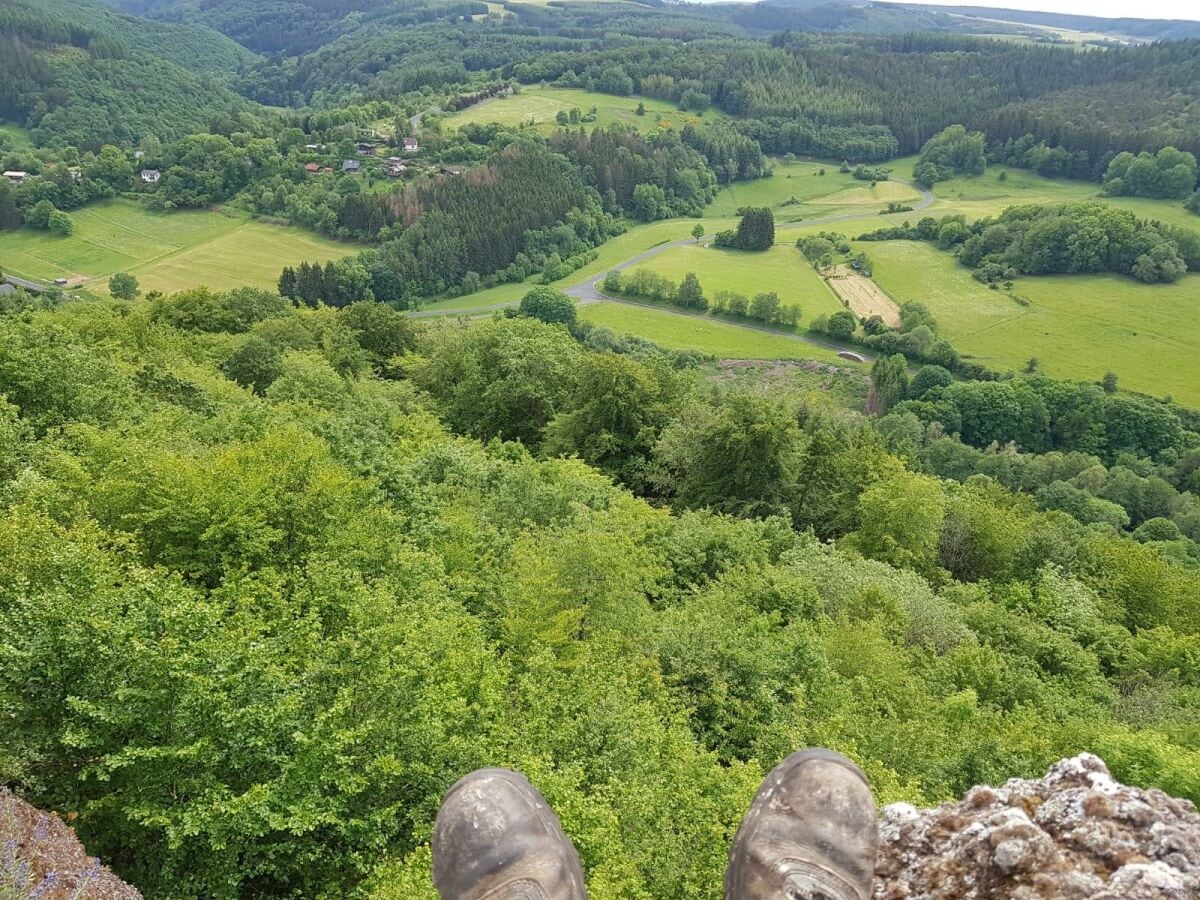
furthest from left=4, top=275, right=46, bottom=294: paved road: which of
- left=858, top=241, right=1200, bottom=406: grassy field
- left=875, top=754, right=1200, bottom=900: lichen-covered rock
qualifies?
left=858, top=241, right=1200, bottom=406: grassy field

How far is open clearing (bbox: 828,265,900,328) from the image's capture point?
132 meters

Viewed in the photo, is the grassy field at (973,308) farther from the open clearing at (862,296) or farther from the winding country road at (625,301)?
the open clearing at (862,296)

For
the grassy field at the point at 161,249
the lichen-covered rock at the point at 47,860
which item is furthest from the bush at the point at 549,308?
the lichen-covered rock at the point at 47,860

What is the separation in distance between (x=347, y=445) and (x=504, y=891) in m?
21.8

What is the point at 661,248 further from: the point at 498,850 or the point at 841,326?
the point at 498,850

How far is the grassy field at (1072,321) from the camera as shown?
11625cm

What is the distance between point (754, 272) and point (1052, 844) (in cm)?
14981

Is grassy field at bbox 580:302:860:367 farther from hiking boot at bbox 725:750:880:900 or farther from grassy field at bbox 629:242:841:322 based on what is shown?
hiking boot at bbox 725:750:880:900

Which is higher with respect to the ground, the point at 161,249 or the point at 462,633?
the point at 462,633

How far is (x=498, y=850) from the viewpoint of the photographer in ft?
23.8

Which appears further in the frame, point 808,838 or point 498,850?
point 498,850

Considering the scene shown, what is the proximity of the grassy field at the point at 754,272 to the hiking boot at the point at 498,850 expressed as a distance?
13292 cm

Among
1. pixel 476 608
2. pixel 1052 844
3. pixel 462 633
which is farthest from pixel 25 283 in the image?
pixel 1052 844

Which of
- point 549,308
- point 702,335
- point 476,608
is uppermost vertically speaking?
point 476,608
